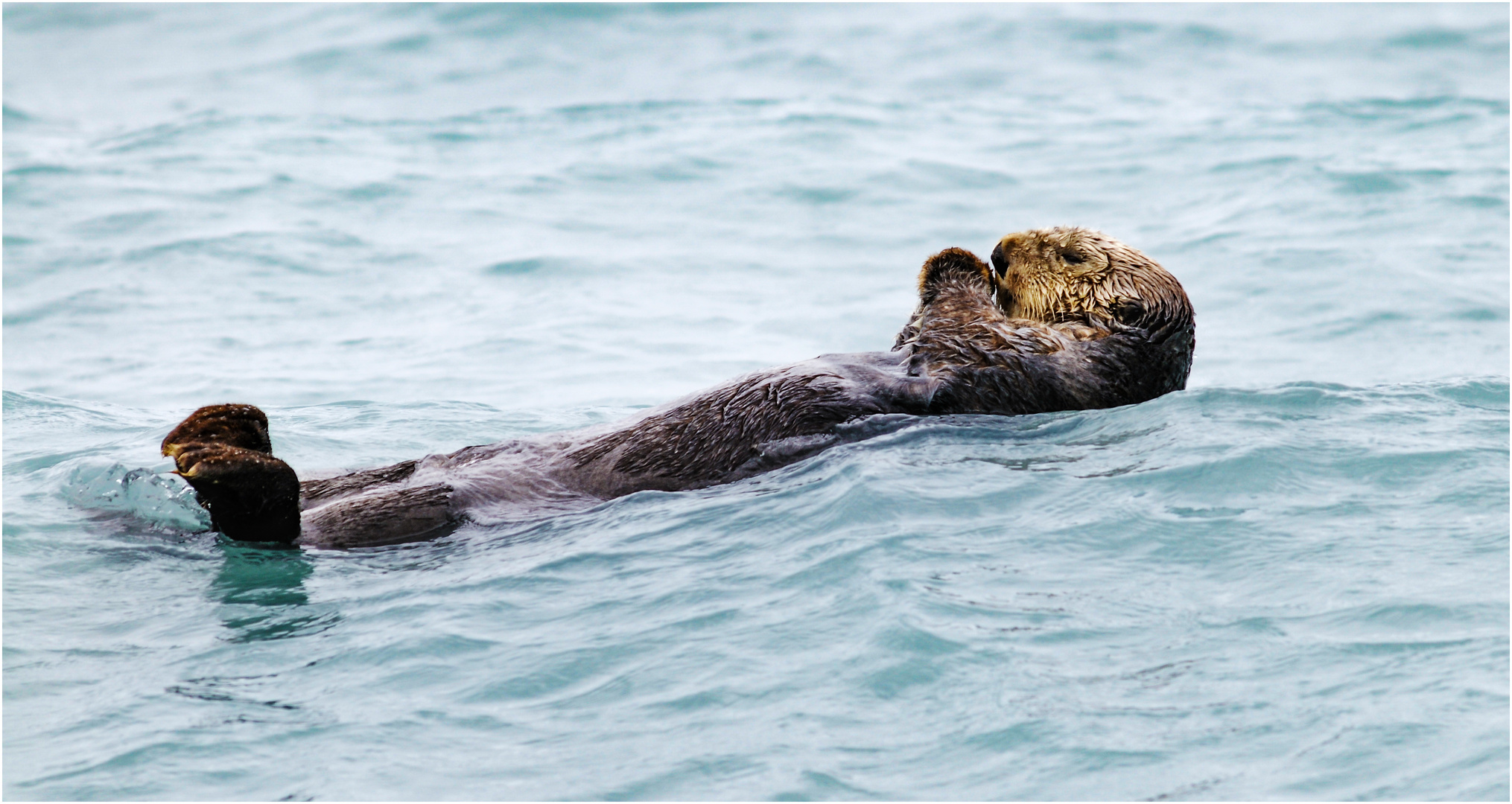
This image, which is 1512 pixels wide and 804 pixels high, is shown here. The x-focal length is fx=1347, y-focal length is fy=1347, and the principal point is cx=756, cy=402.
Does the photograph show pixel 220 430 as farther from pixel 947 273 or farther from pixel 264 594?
pixel 947 273

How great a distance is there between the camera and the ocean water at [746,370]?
9.96ft

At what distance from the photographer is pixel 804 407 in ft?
15.1

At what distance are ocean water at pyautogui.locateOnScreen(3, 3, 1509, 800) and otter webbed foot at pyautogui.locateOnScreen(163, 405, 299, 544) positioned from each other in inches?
6.2

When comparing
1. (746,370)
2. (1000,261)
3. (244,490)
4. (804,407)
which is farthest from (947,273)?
(746,370)

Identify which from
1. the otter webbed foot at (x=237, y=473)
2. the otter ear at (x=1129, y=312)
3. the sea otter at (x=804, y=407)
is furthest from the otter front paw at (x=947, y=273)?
the otter webbed foot at (x=237, y=473)

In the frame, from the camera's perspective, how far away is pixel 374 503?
425cm

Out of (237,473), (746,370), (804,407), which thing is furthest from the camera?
(746,370)

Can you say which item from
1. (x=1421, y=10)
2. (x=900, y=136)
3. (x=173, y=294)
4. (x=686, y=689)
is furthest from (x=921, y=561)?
(x=1421, y=10)

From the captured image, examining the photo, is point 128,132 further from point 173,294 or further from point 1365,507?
point 1365,507

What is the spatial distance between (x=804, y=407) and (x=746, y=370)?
3295 mm

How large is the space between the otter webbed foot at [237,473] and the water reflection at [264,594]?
0.09 meters

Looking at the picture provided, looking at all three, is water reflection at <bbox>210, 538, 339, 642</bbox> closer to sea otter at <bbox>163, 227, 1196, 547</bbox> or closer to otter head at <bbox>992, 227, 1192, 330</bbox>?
sea otter at <bbox>163, 227, 1196, 547</bbox>

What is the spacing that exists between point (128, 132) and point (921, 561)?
1259 cm

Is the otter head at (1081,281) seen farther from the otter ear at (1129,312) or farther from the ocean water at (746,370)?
the ocean water at (746,370)
